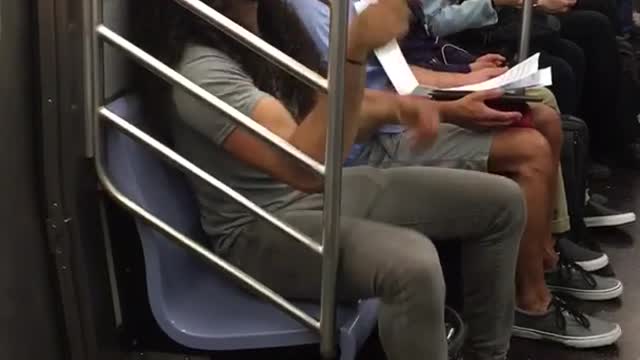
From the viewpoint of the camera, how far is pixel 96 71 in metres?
1.54

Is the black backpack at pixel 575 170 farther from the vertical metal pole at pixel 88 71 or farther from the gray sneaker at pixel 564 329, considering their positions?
the vertical metal pole at pixel 88 71

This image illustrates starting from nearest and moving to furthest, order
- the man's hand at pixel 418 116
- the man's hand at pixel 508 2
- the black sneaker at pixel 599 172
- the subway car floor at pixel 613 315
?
the man's hand at pixel 418 116
the subway car floor at pixel 613 315
the man's hand at pixel 508 2
the black sneaker at pixel 599 172

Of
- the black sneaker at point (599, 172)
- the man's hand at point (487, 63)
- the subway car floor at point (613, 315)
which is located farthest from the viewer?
the black sneaker at point (599, 172)

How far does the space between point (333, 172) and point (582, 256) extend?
60.5 inches

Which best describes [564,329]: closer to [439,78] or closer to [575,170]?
[575,170]

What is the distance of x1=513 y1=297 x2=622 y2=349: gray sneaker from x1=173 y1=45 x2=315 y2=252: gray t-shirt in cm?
90

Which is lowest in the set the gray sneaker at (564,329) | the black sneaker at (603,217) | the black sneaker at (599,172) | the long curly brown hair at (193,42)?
the black sneaker at (599,172)

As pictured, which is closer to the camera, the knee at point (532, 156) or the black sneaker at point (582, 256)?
the knee at point (532, 156)

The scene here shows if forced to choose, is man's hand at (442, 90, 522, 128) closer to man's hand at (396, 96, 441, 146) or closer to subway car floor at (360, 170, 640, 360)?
man's hand at (396, 96, 441, 146)

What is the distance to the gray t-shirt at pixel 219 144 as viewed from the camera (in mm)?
A: 1601

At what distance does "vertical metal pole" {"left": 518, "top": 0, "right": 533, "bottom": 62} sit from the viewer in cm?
271

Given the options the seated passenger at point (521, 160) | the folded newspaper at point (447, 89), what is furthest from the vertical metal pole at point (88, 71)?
the folded newspaper at point (447, 89)

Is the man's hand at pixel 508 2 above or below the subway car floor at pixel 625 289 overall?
above

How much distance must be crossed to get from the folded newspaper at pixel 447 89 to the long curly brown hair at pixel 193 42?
35cm
